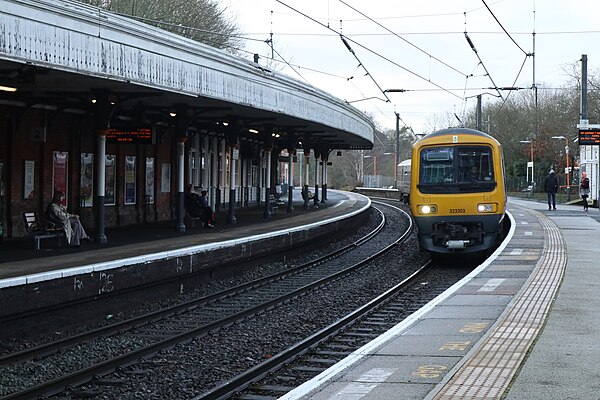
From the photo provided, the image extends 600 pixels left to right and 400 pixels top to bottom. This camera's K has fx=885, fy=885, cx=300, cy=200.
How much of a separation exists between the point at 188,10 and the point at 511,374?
37579 mm

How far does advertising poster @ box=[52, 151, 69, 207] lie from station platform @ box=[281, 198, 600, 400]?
9673 millimetres

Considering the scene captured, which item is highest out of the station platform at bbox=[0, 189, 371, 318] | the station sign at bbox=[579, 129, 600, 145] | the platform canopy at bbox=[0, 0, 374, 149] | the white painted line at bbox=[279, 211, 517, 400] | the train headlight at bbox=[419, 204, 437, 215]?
the platform canopy at bbox=[0, 0, 374, 149]

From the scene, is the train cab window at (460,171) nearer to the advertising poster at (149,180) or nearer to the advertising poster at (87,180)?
the advertising poster at (87,180)

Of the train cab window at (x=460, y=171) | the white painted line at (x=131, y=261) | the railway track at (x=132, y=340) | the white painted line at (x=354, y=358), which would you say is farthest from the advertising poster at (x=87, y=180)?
the white painted line at (x=354, y=358)

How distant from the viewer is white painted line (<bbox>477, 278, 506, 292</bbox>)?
13133 mm

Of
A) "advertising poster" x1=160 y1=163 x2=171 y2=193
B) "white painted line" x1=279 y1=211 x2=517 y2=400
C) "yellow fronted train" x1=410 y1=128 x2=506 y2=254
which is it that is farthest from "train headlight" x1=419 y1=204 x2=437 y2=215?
"advertising poster" x1=160 y1=163 x2=171 y2=193

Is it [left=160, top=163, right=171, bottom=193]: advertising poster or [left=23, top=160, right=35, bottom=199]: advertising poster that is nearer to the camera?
[left=23, top=160, right=35, bottom=199]: advertising poster

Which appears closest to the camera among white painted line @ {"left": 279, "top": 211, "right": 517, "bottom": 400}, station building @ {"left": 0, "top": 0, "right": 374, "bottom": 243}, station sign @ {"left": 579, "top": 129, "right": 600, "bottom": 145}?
white painted line @ {"left": 279, "top": 211, "right": 517, "bottom": 400}

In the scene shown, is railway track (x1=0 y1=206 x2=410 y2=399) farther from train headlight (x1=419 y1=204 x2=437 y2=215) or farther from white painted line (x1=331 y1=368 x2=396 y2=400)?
white painted line (x1=331 y1=368 x2=396 y2=400)

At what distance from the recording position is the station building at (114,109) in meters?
13.3

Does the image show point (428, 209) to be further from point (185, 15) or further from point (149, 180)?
point (185, 15)

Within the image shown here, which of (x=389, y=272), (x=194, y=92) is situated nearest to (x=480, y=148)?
(x=389, y=272)

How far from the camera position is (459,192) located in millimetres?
19656

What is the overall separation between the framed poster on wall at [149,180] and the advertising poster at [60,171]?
4.99 meters
